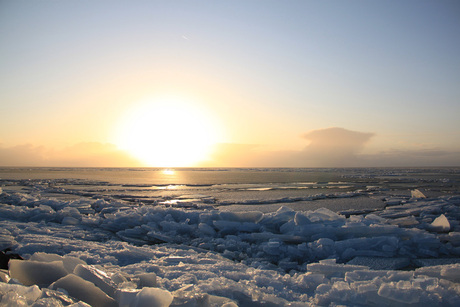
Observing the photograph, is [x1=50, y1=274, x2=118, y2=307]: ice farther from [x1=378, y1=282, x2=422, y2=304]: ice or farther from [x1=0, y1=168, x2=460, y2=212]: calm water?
[x1=0, y1=168, x2=460, y2=212]: calm water

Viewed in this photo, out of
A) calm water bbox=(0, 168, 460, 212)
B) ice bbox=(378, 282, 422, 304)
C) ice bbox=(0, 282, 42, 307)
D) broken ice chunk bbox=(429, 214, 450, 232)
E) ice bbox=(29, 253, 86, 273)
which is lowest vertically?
calm water bbox=(0, 168, 460, 212)

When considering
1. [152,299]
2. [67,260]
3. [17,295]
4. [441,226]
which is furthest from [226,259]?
[441,226]

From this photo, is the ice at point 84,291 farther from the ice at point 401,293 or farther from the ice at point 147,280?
the ice at point 401,293

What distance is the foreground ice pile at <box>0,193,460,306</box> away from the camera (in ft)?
7.43

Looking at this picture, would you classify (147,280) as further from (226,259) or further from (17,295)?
(226,259)

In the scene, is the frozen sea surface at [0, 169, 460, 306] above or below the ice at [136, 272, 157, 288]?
below

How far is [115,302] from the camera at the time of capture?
2086 mm

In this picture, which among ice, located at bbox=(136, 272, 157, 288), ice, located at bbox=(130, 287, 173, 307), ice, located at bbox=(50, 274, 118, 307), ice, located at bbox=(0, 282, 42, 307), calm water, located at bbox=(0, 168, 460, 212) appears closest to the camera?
ice, located at bbox=(0, 282, 42, 307)

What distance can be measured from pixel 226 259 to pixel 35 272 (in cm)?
250

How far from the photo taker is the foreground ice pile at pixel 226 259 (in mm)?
2266

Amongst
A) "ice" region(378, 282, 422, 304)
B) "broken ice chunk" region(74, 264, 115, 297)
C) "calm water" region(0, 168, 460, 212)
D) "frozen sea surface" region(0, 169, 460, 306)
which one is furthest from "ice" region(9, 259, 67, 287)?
"calm water" region(0, 168, 460, 212)

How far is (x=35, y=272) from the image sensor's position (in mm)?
2328

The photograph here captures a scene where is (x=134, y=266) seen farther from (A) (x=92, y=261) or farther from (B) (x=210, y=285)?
(B) (x=210, y=285)

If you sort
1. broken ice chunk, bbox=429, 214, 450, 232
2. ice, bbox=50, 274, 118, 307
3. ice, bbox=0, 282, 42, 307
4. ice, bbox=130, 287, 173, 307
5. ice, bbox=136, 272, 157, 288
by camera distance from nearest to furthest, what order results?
ice, bbox=0, 282, 42, 307
ice, bbox=130, 287, 173, 307
ice, bbox=50, 274, 118, 307
ice, bbox=136, 272, 157, 288
broken ice chunk, bbox=429, 214, 450, 232
